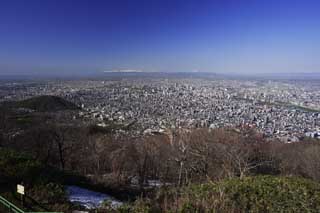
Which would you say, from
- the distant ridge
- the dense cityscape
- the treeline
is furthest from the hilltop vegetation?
the distant ridge

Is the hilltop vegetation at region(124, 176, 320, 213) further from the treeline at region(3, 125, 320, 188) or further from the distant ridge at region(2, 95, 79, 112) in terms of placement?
the distant ridge at region(2, 95, 79, 112)

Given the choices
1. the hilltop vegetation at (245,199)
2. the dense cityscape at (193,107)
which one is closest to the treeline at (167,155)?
the dense cityscape at (193,107)

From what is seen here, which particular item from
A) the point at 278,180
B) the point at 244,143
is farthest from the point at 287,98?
the point at 278,180

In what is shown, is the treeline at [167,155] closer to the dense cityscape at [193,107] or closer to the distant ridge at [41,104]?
the dense cityscape at [193,107]

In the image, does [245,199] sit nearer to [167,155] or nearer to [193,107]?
[167,155]

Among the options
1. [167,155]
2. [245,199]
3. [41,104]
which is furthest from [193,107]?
[245,199]

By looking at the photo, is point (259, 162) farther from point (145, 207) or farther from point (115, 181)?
point (145, 207)
